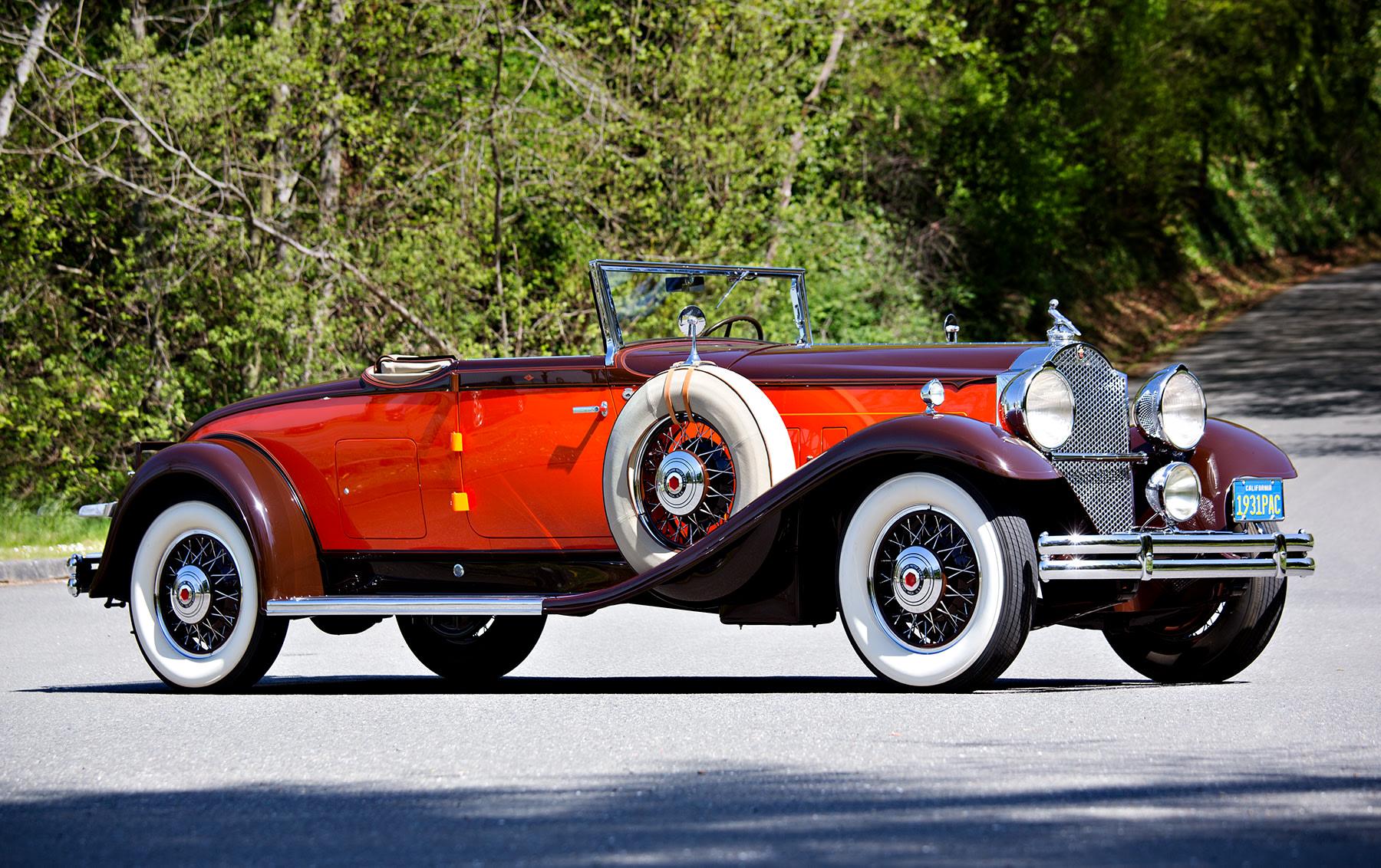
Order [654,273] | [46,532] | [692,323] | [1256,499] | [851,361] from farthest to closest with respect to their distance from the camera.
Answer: [46,532] < [654,273] < [692,323] < [851,361] < [1256,499]

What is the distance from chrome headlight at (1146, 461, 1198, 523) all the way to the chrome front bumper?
0.88 feet

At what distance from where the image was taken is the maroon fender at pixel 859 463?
18.0 feet

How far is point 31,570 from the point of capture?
42.0 ft

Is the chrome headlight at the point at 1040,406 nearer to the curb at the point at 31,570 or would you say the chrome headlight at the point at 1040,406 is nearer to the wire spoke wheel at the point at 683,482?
the wire spoke wheel at the point at 683,482

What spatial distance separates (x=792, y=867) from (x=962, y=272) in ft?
85.8

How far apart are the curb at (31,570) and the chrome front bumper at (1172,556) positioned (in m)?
9.76

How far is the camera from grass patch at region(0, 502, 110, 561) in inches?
530

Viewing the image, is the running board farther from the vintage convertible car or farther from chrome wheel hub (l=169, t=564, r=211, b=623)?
chrome wheel hub (l=169, t=564, r=211, b=623)

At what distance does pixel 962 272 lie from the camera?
94.3 ft

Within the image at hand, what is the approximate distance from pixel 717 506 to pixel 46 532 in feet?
33.4

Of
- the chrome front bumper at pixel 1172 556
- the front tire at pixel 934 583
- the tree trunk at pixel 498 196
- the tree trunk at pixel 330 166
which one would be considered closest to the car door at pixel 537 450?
the front tire at pixel 934 583

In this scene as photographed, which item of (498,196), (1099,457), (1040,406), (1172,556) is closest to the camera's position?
(1172,556)

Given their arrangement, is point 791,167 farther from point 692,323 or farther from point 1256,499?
point 1256,499

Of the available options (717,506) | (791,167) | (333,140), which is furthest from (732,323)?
(791,167)
